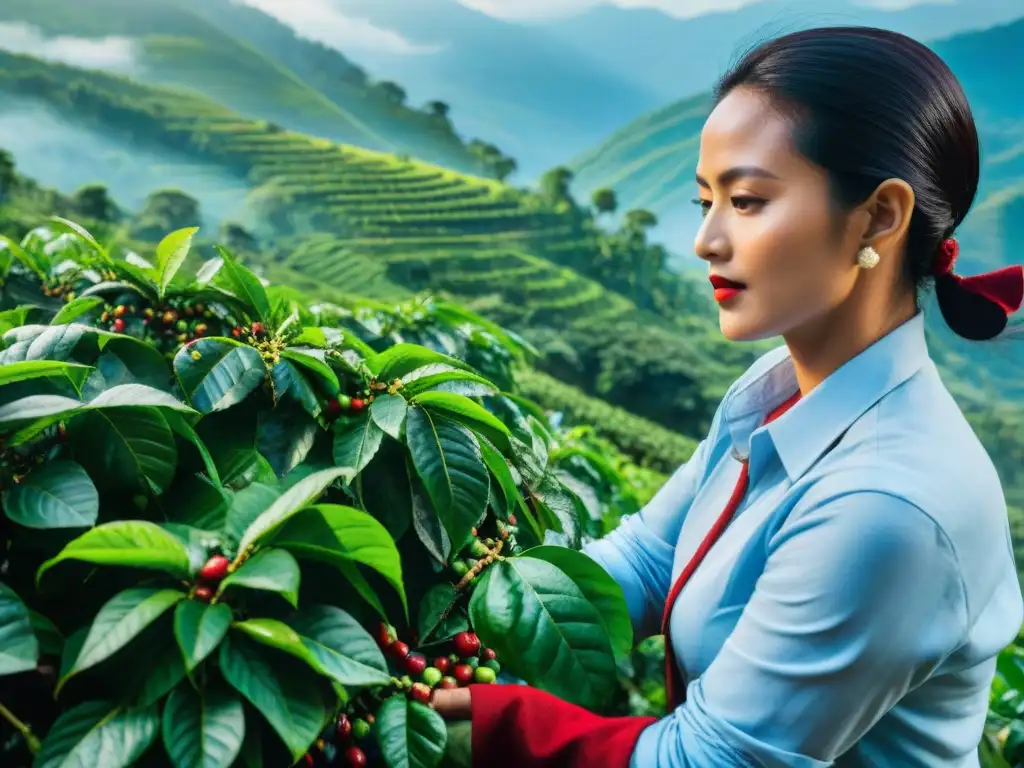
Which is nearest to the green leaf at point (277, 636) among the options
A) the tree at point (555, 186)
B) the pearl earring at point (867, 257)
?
the pearl earring at point (867, 257)

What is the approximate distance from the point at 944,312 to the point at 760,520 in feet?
0.98

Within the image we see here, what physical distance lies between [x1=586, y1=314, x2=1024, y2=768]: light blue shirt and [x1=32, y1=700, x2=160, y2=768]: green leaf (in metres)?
0.38

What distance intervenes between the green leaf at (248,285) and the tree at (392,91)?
14091 mm

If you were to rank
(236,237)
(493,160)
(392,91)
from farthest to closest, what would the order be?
(493,160) < (392,91) < (236,237)

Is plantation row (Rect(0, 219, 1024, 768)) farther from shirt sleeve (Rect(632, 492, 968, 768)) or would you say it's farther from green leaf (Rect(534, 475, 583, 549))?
shirt sleeve (Rect(632, 492, 968, 768))

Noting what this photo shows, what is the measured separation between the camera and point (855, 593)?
2.03 ft

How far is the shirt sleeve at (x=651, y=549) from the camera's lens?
36.6 inches

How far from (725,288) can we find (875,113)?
0.60 ft

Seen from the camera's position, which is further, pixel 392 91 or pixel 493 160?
pixel 493 160

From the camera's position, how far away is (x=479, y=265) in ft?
40.5

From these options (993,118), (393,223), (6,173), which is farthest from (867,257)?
(993,118)

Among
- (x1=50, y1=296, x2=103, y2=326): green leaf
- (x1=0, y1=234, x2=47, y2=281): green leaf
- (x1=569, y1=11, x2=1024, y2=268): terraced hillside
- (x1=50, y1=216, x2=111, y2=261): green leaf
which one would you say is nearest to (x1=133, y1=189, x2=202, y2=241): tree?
(x1=569, y1=11, x2=1024, y2=268): terraced hillside

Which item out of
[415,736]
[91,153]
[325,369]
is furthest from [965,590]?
[91,153]

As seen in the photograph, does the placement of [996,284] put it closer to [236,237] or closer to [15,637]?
[15,637]
